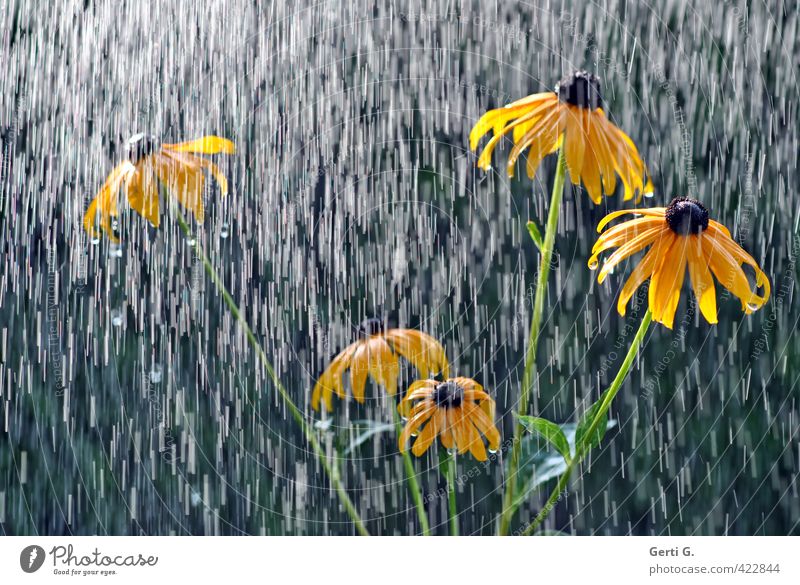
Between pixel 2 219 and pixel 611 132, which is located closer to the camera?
pixel 611 132

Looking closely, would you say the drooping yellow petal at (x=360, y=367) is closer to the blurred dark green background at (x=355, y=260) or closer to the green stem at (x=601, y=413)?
the blurred dark green background at (x=355, y=260)

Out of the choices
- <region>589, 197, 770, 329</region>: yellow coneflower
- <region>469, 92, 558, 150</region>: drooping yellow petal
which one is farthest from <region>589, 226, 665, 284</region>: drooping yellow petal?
<region>469, 92, 558, 150</region>: drooping yellow petal

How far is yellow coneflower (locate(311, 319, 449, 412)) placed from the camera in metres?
0.49

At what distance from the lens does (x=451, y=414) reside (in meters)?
0.47

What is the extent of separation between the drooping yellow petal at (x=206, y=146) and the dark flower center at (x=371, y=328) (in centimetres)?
17

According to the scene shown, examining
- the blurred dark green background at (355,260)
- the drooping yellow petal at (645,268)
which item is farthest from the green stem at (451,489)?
the drooping yellow petal at (645,268)

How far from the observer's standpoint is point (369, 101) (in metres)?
0.59

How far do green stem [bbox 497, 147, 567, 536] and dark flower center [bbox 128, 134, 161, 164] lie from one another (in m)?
0.28

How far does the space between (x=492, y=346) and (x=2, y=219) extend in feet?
1.29

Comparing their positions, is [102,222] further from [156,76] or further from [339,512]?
[339,512]
